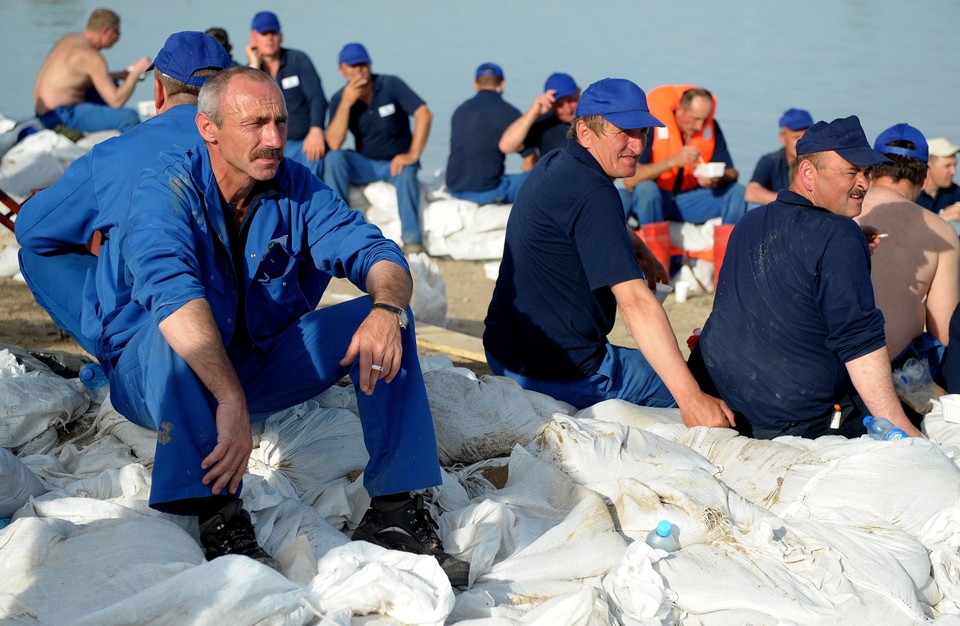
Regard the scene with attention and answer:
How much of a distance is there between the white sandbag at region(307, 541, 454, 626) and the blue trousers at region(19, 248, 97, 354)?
1.60 metres

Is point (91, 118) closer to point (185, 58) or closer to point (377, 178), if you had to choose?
point (377, 178)

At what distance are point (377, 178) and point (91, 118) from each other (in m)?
2.38

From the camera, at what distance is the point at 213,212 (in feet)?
10.2

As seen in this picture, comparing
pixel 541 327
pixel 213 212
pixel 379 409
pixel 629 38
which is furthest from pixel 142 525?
pixel 629 38

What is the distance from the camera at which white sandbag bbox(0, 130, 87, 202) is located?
743 centimetres

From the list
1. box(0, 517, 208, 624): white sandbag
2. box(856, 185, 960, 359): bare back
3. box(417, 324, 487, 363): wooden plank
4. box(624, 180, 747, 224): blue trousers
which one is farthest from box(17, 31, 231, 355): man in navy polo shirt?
box(624, 180, 747, 224): blue trousers

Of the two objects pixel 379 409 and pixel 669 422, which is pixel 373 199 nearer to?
pixel 669 422

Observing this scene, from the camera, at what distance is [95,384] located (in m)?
4.05

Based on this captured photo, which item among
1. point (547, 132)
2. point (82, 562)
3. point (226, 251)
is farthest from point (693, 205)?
point (82, 562)

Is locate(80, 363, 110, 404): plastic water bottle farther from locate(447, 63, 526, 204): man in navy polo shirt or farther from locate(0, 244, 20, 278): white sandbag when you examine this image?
locate(447, 63, 526, 204): man in navy polo shirt

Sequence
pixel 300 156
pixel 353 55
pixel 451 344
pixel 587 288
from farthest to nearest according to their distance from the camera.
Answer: pixel 300 156 < pixel 353 55 < pixel 451 344 < pixel 587 288

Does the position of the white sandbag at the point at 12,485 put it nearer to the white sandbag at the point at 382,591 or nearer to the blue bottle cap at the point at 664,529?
the white sandbag at the point at 382,591

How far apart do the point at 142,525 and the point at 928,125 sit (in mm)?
12038

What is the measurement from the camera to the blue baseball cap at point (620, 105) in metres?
4.00
